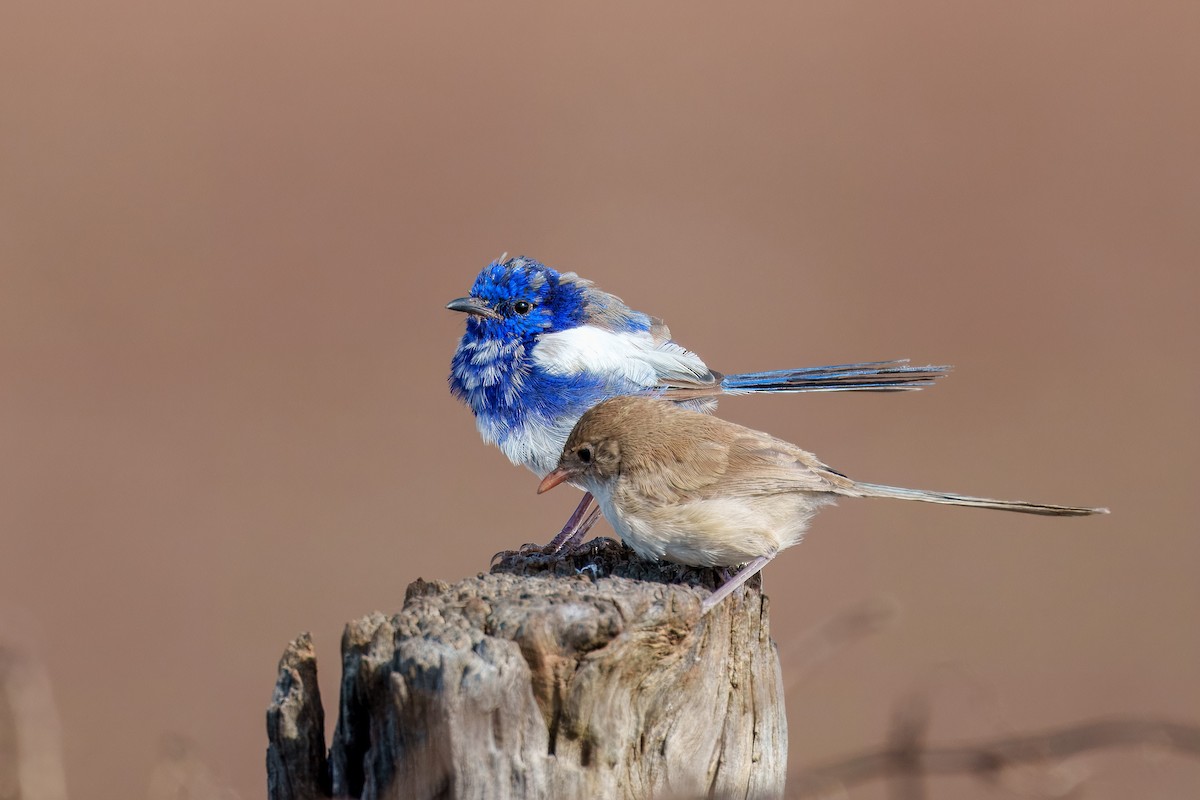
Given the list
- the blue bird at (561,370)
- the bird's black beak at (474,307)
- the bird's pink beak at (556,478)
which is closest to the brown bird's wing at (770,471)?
the bird's pink beak at (556,478)

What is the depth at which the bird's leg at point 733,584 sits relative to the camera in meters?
2.61

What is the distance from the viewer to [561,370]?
160 inches

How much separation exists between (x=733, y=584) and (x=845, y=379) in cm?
160

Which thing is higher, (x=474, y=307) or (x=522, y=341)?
(x=474, y=307)

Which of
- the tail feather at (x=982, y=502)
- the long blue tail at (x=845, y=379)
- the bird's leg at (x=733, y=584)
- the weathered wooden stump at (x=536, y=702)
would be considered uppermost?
the long blue tail at (x=845, y=379)

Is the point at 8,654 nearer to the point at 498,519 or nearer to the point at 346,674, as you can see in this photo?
the point at 346,674

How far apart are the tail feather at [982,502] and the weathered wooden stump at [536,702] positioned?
742 millimetres

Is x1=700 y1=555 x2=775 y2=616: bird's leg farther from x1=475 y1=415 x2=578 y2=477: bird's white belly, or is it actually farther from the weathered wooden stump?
x1=475 y1=415 x2=578 y2=477: bird's white belly

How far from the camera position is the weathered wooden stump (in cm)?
218

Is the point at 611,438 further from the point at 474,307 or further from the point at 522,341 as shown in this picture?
the point at 474,307

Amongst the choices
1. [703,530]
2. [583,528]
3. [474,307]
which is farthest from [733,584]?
[474,307]

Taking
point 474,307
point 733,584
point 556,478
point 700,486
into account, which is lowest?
point 733,584

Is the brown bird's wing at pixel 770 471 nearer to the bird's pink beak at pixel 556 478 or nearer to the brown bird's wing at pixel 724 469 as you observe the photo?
the brown bird's wing at pixel 724 469

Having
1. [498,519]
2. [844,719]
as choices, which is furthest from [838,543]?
[498,519]
